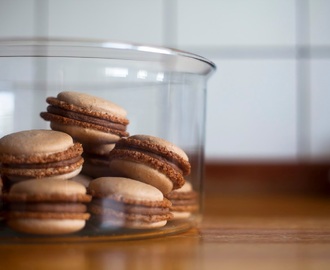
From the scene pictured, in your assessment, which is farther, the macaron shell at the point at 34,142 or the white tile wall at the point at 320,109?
the white tile wall at the point at 320,109

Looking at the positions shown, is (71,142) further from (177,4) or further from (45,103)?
(177,4)

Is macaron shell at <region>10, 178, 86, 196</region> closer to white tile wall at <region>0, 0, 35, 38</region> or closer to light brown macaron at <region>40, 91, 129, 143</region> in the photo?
light brown macaron at <region>40, 91, 129, 143</region>

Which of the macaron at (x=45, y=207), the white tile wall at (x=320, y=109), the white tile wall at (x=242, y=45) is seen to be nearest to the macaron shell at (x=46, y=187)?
the macaron at (x=45, y=207)

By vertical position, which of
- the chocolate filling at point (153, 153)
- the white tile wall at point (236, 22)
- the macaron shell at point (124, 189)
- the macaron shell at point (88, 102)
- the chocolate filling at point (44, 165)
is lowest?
the macaron shell at point (124, 189)

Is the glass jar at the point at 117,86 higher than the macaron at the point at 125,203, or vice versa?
the glass jar at the point at 117,86

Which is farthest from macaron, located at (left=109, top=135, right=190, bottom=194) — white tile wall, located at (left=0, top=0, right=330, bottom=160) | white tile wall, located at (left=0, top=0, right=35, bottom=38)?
white tile wall, located at (left=0, top=0, right=35, bottom=38)

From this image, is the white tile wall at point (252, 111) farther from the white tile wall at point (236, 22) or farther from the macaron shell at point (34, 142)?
the macaron shell at point (34, 142)

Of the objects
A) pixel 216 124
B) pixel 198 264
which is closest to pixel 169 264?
pixel 198 264
